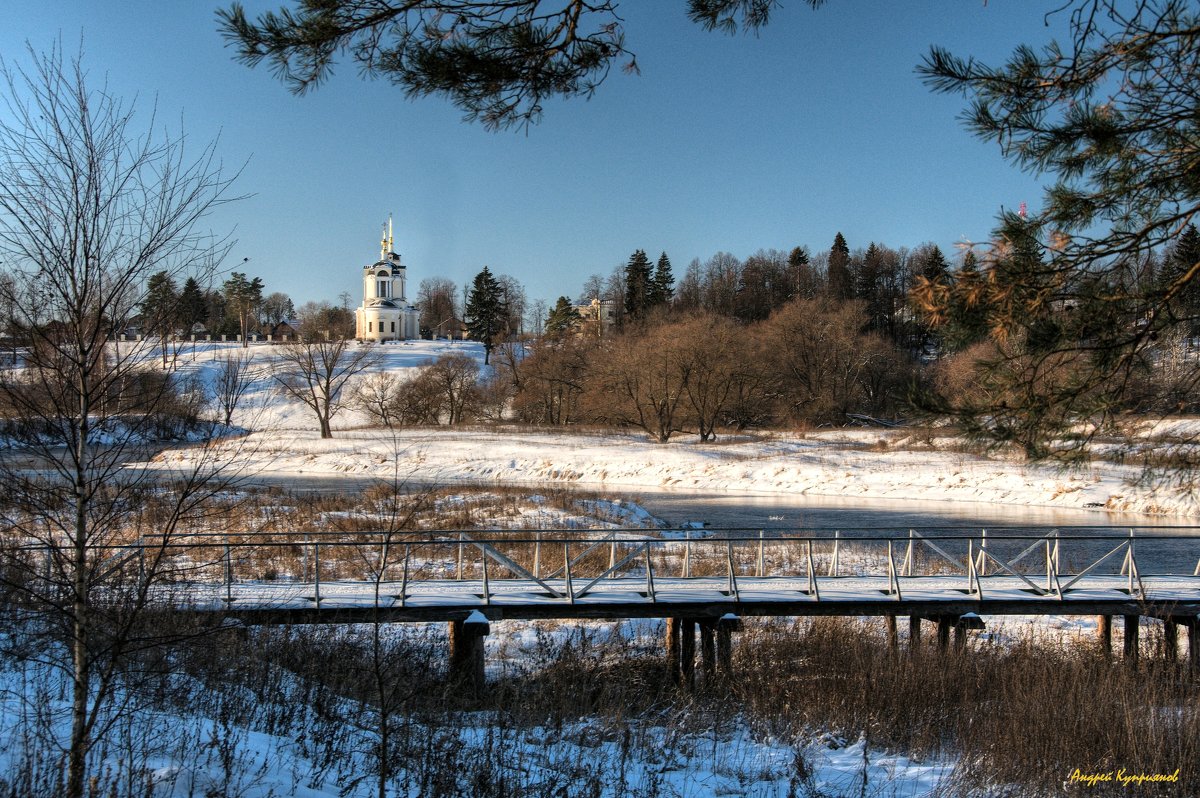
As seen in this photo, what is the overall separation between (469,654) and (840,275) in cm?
9373

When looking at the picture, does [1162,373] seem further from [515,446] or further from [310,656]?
[515,446]

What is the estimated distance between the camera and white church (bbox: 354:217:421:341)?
118375mm

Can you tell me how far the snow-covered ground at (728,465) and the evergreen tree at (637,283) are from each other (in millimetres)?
45554

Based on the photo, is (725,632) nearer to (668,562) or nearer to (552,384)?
(668,562)

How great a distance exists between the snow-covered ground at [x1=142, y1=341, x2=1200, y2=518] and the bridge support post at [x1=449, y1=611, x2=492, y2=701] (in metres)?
17.3

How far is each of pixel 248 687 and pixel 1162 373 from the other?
9.11 meters

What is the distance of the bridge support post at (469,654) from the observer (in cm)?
1217

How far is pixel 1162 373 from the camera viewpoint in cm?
642

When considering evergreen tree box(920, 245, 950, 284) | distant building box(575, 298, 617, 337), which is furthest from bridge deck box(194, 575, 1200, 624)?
distant building box(575, 298, 617, 337)

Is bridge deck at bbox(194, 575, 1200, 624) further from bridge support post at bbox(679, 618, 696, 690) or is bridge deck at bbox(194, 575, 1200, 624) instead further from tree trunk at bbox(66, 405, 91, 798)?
tree trunk at bbox(66, 405, 91, 798)

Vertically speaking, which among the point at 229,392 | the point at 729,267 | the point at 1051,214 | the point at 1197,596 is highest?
the point at 729,267

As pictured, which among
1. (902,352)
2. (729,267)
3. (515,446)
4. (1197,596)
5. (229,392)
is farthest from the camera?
(729,267)

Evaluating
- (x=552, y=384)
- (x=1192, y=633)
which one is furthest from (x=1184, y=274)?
(x=552, y=384)

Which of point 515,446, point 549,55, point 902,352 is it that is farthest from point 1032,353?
point 902,352
